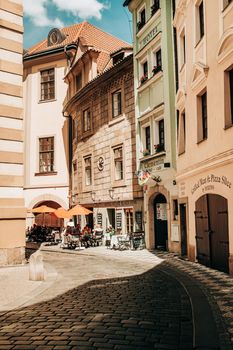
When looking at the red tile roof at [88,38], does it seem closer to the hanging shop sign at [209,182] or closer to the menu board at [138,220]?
the menu board at [138,220]

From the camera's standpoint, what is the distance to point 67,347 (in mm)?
5383

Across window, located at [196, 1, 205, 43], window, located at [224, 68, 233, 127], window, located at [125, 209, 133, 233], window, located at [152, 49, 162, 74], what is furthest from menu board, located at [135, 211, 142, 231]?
window, located at [224, 68, 233, 127]

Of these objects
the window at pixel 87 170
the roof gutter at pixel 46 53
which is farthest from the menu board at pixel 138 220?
the roof gutter at pixel 46 53

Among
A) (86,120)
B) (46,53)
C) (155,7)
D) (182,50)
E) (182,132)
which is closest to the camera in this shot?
(182,132)

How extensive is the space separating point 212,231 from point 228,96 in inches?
170

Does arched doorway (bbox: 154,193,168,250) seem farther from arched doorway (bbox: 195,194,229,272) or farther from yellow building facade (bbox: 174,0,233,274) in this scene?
arched doorway (bbox: 195,194,229,272)

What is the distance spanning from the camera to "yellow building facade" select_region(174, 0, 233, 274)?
1153 centimetres

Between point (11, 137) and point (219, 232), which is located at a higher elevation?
point (11, 137)

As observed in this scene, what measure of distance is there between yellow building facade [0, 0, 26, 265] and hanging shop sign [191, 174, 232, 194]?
6115 mm

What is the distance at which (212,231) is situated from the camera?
517 inches

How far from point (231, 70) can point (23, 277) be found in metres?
8.24

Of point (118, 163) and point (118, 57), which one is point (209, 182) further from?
point (118, 57)

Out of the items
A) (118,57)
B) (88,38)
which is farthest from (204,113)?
(88,38)

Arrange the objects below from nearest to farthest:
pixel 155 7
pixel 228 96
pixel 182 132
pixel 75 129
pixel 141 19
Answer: pixel 228 96 → pixel 182 132 → pixel 155 7 → pixel 141 19 → pixel 75 129
